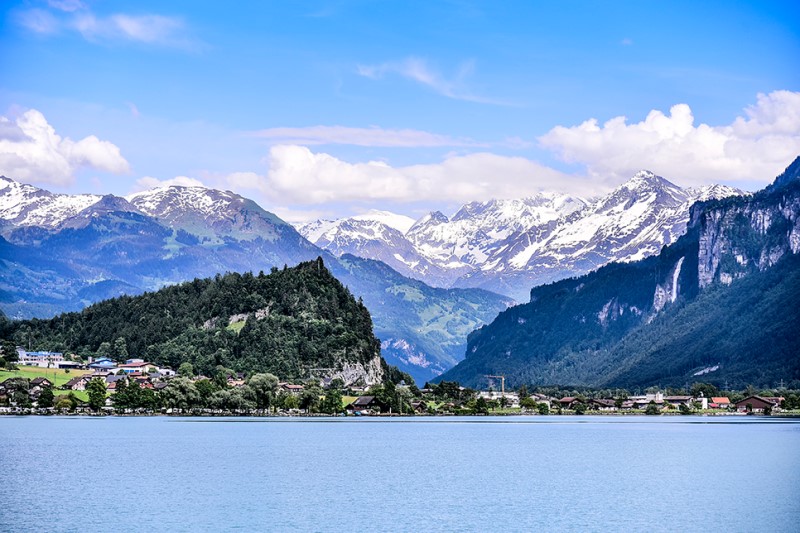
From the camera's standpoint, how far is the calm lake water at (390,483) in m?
67.8

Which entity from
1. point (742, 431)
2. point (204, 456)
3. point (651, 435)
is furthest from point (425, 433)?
point (204, 456)

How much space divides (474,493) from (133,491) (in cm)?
2424

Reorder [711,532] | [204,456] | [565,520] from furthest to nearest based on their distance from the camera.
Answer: [204,456]
[565,520]
[711,532]

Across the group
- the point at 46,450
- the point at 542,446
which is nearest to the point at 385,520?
the point at 46,450

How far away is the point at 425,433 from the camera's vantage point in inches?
6344

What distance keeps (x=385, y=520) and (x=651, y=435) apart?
96354 mm

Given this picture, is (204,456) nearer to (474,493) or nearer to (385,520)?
(474,493)

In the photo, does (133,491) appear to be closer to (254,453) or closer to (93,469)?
(93,469)

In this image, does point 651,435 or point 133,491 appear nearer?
point 133,491

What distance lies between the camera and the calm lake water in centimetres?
6781

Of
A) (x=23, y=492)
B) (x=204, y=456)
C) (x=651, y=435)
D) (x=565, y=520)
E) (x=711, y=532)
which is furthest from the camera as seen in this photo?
(x=651, y=435)

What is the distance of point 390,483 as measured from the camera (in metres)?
87.4

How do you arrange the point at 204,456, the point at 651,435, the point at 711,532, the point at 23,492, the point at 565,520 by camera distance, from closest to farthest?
the point at 711,532 < the point at 565,520 < the point at 23,492 < the point at 204,456 < the point at 651,435

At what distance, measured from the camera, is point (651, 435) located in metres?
158
